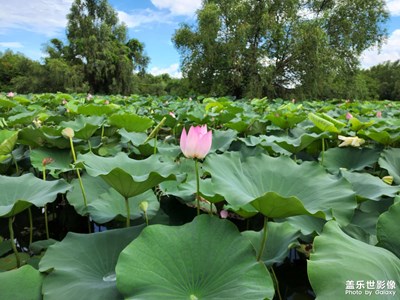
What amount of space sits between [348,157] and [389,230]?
86cm

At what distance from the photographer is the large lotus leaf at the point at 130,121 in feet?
5.72

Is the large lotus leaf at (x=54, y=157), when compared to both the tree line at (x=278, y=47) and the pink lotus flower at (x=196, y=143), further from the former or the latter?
the tree line at (x=278, y=47)

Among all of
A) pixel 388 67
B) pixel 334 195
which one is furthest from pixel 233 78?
pixel 388 67

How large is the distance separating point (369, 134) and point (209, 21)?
12338 millimetres

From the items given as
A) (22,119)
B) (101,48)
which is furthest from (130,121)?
(101,48)

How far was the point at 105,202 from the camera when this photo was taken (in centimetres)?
95

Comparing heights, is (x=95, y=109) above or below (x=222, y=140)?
above

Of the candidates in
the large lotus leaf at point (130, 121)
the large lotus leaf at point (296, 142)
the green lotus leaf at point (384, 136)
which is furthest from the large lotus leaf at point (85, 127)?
the green lotus leaf at point (384, 136)

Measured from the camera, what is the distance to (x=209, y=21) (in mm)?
12859

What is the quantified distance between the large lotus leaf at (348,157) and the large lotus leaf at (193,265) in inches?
35.5

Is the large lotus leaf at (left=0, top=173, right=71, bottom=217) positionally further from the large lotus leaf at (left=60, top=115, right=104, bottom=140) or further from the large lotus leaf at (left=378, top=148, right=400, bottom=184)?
the large lotus leaf at (left=378, top=148, right=400, bottom=184)

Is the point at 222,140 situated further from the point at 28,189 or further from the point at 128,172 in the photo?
the point at 28,189

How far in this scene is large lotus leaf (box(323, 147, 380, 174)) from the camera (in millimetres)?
1401

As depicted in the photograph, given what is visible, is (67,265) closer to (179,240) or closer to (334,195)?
(179,240)
